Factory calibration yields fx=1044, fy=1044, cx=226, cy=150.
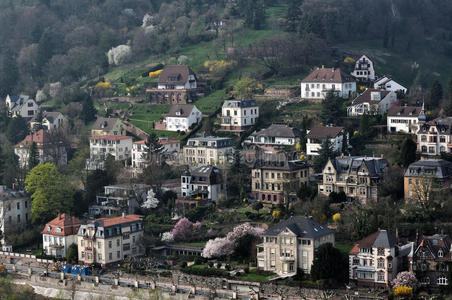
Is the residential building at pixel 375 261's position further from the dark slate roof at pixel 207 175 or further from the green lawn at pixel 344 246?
the dark slate roof at pixel 207 175

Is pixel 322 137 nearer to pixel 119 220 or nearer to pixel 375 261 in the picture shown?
pixel 119 220

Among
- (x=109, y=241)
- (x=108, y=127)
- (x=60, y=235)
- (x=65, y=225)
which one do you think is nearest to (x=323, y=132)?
(x=109, y=241)

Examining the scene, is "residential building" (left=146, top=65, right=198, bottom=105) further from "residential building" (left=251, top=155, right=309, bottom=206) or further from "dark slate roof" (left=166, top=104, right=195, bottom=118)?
"residential building" (left=251, top=155, right=309, bottom=206)

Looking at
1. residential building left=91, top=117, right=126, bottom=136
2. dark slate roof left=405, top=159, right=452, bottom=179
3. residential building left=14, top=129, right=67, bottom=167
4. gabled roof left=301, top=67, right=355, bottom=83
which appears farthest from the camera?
residential building left=91, top=117, right=126, bottom=136

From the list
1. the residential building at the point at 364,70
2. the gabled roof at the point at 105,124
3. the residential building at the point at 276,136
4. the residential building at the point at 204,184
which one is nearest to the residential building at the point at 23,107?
the gabled roof at the point at 105,124

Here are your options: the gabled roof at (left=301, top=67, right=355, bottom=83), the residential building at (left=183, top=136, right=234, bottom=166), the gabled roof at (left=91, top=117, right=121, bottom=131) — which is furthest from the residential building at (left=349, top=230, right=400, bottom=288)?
the gabled roof at (left=91, top=117, right=121, bottom=131)
